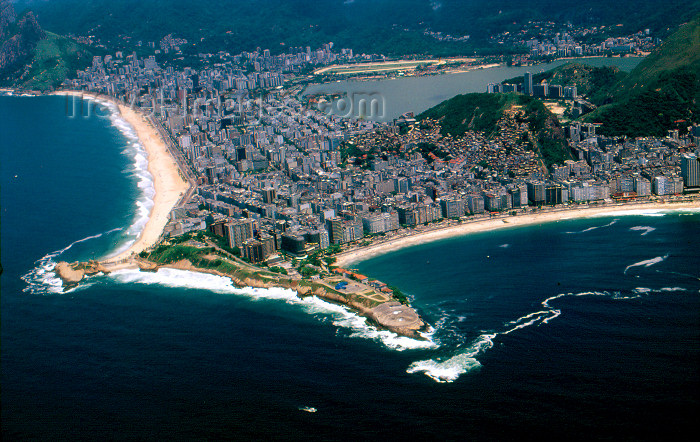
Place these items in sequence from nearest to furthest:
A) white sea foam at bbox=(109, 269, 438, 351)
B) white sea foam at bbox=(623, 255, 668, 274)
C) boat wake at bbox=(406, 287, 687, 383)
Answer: boat wake at bbox=(406, 287, 687, 383) → white sea foam at bbox=(109, 269, 438, 351) → white sea foam at bbox=(623, 255, 668, 274)

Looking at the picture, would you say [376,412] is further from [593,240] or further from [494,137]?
[494,137]

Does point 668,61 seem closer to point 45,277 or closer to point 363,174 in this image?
point 363,174

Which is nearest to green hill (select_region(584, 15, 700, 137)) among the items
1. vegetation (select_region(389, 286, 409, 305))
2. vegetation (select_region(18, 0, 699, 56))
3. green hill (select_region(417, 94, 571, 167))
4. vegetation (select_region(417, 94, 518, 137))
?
green hill (select_region(417, 94, 571, 167))

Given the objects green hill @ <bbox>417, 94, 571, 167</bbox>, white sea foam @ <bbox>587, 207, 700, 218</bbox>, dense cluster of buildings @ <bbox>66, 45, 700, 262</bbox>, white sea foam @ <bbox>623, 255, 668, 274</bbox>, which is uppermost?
green hill @ <bbox>417, 94, 571, 167</bbox>

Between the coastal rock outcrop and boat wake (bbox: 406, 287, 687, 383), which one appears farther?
the coastal rock outcrop

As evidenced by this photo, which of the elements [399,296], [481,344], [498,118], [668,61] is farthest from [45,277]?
[668,61]

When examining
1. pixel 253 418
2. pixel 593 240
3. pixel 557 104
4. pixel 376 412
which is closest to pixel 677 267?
pixel 593 240

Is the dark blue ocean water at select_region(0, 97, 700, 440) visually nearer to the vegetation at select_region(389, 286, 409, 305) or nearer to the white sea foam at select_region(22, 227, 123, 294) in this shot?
the white sea foam at select_region(22, 227, 123, 294)

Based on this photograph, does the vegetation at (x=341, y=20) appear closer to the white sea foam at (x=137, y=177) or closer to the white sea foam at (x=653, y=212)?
the white sea foam at (x=137, y=177)
